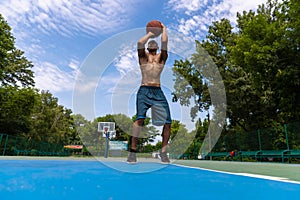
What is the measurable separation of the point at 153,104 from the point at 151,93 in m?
0.14

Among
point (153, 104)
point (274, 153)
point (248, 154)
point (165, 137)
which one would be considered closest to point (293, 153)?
point (274, 153)

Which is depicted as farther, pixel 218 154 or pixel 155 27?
pixel 218 154

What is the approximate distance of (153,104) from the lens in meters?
3.12

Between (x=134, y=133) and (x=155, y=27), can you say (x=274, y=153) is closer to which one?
(x=134, y=133)

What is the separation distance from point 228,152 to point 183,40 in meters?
16.1

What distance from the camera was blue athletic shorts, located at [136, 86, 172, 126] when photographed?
3096 millimetres

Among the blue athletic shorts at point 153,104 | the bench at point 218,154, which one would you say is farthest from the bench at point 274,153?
the blue athletic shorts at point 153,104

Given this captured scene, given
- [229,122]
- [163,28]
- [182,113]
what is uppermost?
[229,122]

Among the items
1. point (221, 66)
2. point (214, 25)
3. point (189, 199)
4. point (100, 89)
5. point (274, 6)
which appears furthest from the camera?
point (214, 25)

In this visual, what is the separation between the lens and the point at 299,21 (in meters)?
14.0

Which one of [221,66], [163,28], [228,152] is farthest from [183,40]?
[221,66]

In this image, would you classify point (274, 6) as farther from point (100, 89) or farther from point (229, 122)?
point (100, 89)

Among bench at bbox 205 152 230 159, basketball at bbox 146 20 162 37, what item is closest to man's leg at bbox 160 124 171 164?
basketball at bbox 146 20 162 37

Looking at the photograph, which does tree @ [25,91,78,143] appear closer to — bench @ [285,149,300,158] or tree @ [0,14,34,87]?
tree @ [0,14,34,87]
